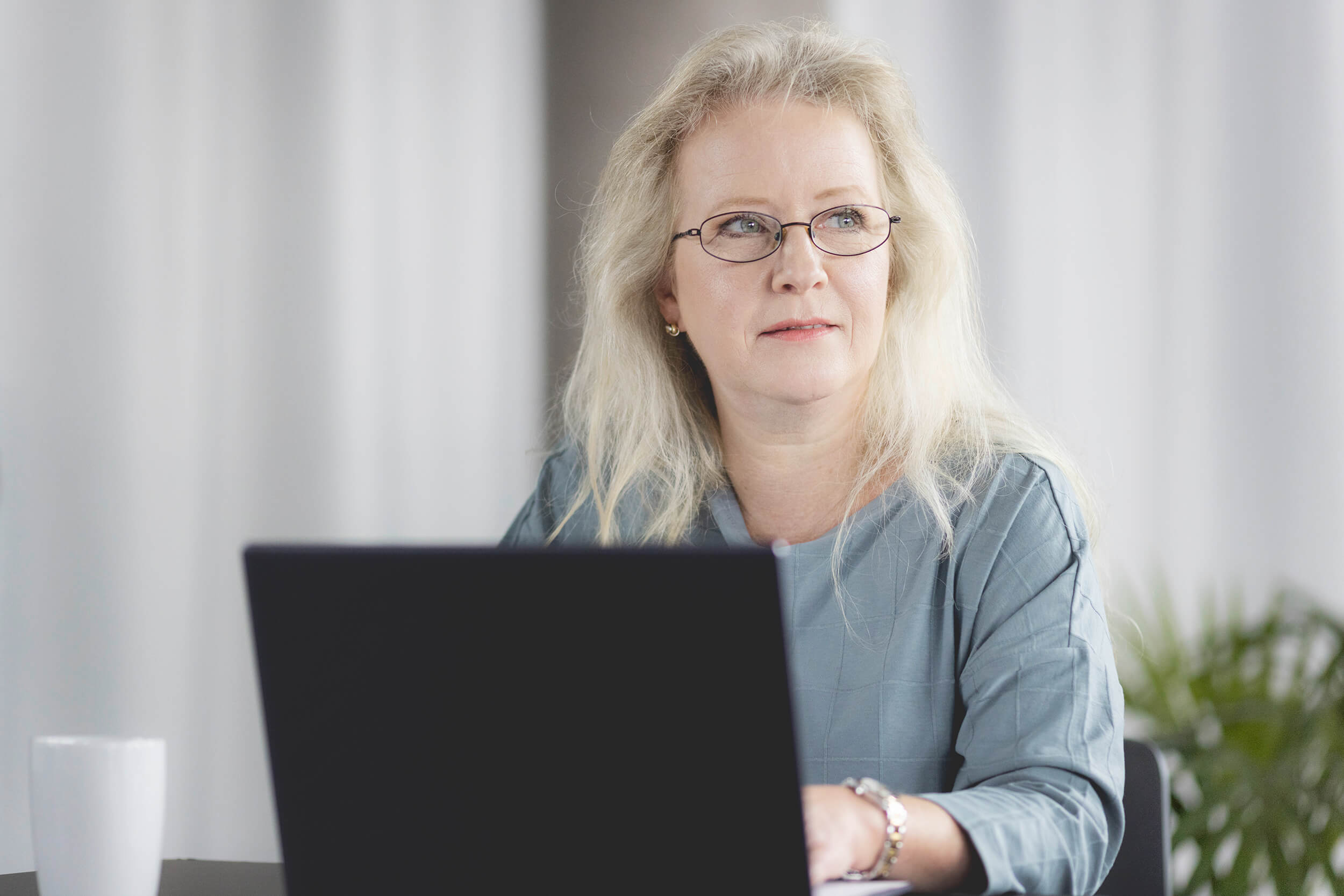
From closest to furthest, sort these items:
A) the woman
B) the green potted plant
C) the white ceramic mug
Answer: the white ceramic mug < the woman < the green potted plant

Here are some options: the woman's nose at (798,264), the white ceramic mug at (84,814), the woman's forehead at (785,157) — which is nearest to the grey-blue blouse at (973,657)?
the woman's nose at (798,264)

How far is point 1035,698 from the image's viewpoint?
1.13 metres

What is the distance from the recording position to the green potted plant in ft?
6.29

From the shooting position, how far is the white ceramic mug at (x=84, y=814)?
888 mm

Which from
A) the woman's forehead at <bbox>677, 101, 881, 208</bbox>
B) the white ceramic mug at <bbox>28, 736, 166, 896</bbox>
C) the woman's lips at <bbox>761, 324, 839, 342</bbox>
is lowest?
the white ceramic mug at <bbox>28, 736, 166, 896</bbox>

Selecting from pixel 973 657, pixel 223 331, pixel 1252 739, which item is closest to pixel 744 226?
pixel 973 657

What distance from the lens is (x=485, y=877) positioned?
0.66 meters

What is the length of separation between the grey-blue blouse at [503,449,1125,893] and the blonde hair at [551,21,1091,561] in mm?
45

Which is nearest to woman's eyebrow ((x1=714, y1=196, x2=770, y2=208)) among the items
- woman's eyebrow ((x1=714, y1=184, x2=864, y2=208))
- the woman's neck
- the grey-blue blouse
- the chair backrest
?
woman's eyebrow ((x1=714, y1=184, x2=864, y2=208))

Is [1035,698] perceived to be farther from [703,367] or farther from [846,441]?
[703,367]

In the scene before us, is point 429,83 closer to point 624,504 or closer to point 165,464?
point 165,464

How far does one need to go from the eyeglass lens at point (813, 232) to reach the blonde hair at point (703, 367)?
10 centimetres

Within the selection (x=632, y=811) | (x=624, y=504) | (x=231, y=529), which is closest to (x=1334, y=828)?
(x=624, y=504)

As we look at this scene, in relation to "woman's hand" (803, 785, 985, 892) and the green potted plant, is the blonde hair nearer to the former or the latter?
"woman's hand" (803, 785, 985, 892)
